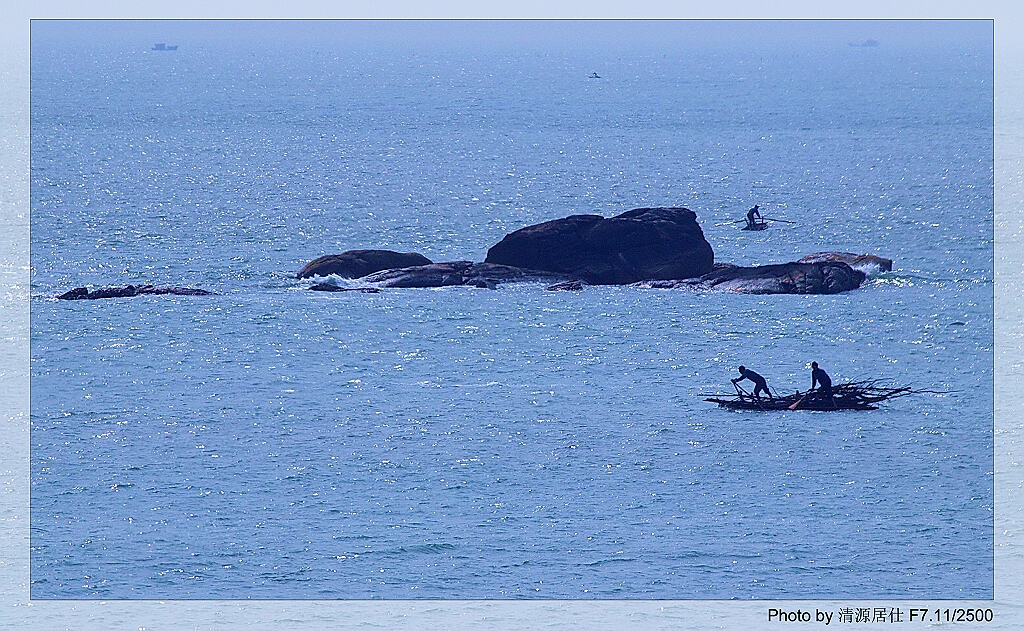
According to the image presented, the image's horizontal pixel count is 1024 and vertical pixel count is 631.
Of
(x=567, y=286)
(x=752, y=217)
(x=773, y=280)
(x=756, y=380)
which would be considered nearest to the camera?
(x=756, y=380)

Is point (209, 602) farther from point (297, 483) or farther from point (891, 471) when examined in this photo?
point (891, 471)

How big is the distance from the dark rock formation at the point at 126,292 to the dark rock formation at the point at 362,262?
13.5 ft

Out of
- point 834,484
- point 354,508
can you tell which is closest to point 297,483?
point 354,508

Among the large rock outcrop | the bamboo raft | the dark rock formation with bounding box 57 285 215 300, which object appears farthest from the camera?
the large rock outcrop

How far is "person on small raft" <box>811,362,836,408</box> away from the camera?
47.5 meters

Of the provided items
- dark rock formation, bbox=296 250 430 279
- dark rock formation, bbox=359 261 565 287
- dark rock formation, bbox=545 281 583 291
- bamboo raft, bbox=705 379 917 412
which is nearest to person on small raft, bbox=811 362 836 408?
bamboo raft, bbox=705 379 917 412

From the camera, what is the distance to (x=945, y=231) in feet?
250

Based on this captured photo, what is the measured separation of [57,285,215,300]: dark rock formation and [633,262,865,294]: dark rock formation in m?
15.2

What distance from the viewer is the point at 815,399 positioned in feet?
156

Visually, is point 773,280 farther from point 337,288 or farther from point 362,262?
point 337,288

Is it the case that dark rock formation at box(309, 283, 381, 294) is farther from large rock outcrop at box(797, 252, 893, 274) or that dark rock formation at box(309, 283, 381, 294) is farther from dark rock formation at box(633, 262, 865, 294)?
large rock outcrop at box(797, 252, 893, 274)

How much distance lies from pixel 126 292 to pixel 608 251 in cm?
1619

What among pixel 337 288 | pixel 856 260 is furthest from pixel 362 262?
pixel 856 260

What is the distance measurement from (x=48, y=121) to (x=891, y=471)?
308 feet
